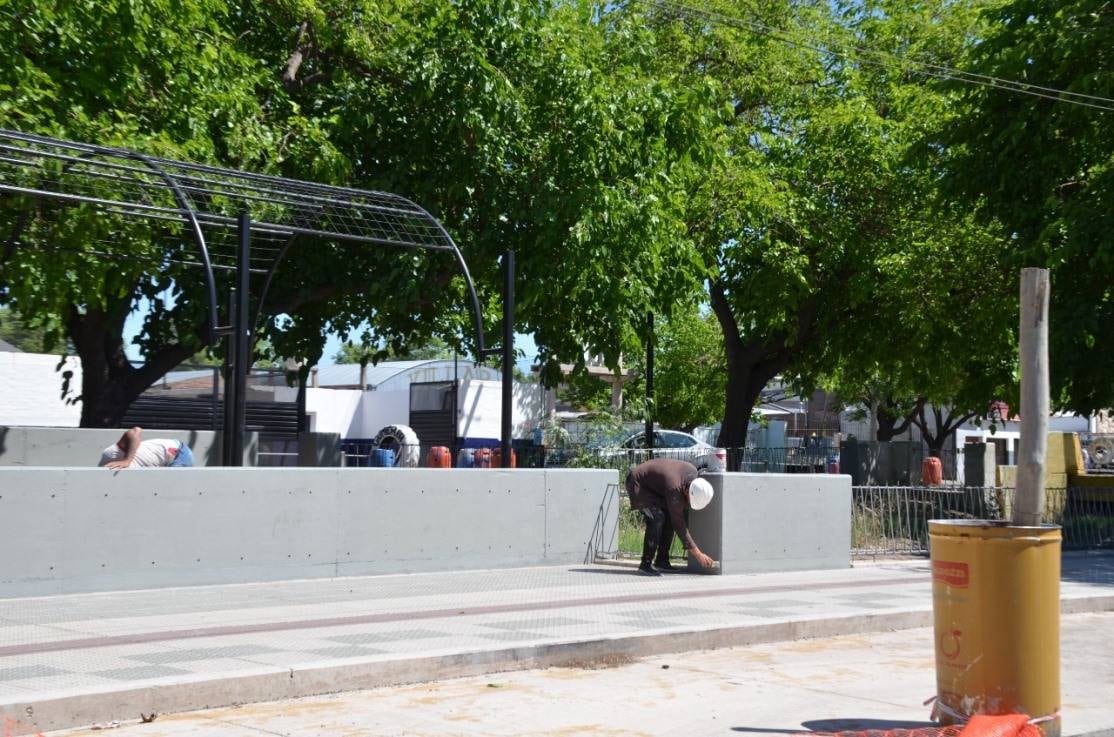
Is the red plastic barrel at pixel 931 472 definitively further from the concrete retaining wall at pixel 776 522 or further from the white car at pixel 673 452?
the concrete retaining wall at pixel 776 522

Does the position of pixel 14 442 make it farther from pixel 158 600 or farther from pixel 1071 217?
pixel 1071 217

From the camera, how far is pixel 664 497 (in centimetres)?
1394

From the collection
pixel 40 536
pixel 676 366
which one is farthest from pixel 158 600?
pixel 676 366

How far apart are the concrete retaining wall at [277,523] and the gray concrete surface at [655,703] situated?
4.49m

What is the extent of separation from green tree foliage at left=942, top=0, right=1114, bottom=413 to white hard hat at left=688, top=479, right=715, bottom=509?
984cm

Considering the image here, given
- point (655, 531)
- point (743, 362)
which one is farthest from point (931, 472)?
point (655, 531)

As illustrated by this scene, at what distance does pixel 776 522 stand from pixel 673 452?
1160 centimetres

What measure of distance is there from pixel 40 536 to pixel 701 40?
2321 centimetres

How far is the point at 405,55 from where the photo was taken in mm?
20938

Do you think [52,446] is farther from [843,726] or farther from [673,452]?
[843,726]

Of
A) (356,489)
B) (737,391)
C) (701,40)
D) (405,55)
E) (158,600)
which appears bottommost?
(158,600)

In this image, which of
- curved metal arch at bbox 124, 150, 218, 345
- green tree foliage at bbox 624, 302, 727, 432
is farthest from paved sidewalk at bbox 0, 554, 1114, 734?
green tree foliage at bbox 624, 302, 727, 432

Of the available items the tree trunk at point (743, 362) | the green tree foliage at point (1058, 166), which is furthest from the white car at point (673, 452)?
the green tree foliage at point (1058, 166)

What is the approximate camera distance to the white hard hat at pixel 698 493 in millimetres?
13961
